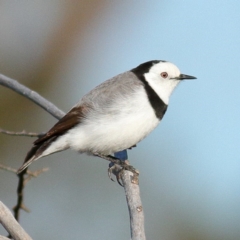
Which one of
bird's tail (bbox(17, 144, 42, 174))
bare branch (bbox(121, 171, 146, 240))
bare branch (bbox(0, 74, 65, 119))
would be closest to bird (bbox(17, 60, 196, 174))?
bird's tail (bbox(17, 144, 42, 174))

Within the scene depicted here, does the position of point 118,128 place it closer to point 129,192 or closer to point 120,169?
point 120,169

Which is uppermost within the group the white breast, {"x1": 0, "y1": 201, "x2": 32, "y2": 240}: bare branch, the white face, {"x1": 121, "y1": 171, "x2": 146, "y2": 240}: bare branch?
the white face

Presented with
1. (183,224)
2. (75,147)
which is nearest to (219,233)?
(183,224)

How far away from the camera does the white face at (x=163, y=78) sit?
6078 mm

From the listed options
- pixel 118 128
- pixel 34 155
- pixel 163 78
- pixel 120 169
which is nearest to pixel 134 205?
pixel 120 169

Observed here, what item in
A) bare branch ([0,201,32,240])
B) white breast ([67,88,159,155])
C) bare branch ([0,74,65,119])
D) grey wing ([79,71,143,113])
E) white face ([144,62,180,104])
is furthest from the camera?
Answer: white face ([144,62,180,104])

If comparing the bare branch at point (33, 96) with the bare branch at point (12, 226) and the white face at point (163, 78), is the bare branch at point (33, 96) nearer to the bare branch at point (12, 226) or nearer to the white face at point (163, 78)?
the white face at point (163, 78)

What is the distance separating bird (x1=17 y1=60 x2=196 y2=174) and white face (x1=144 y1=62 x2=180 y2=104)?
0.01 meters

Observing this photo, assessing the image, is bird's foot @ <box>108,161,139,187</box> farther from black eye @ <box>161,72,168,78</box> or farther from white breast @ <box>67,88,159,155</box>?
black eye @ <box>161,72,168,78</box>

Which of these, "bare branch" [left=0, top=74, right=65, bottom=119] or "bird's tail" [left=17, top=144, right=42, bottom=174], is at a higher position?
"bare branch" [left=0, top=74, right=65, bottom=119]

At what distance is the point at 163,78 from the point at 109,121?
2.46ft

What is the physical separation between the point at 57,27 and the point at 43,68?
0.67 m

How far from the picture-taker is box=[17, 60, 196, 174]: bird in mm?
5664

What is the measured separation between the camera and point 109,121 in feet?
18.8
